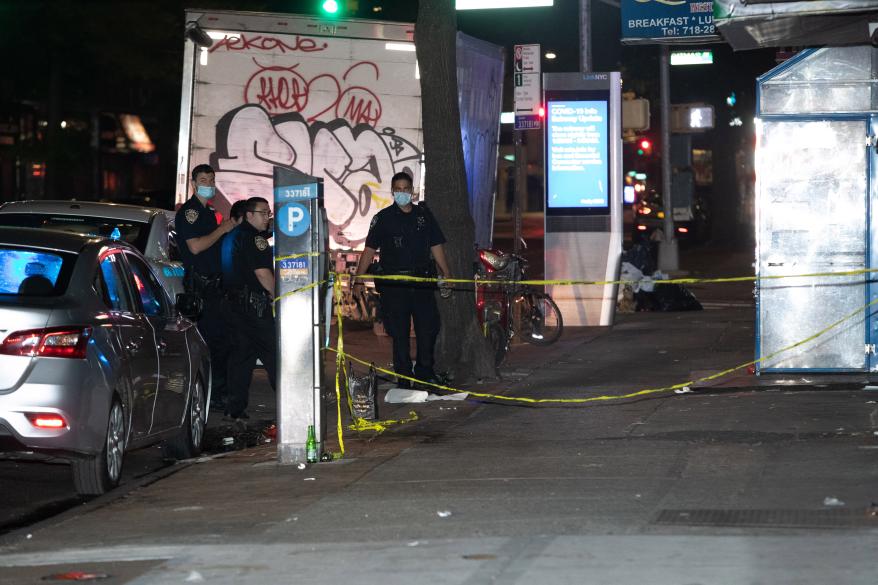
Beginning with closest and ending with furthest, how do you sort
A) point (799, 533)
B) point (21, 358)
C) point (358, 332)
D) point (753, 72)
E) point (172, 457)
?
point (799, 533) → point (21, 358) → point (172, 457) → point (358, 332) → point (753, 72)

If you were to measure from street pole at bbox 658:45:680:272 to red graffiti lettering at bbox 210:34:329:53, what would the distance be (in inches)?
516

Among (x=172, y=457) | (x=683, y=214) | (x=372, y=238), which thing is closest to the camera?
(x=172, y=457)

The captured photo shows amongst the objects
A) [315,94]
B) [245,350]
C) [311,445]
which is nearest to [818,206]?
[245,350]

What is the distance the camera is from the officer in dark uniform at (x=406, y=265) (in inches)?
500

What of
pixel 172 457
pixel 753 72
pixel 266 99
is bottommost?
pixel 172 457

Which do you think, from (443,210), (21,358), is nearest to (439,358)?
(443,210)

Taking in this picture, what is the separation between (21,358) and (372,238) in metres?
5.14

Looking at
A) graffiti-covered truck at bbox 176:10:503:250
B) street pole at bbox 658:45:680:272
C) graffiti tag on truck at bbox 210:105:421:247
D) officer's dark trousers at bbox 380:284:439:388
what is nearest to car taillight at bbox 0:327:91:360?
officer's dark trousers at bbox 380:284:439:388

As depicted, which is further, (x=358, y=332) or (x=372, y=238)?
(x=358, y=332)

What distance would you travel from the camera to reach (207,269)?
12.6 metres

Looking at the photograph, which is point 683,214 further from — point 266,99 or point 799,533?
point 799,533

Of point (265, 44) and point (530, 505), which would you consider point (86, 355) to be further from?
point (265, 44)

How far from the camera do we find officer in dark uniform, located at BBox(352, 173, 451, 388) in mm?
12711

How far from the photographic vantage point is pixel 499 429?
10711 millimetres
